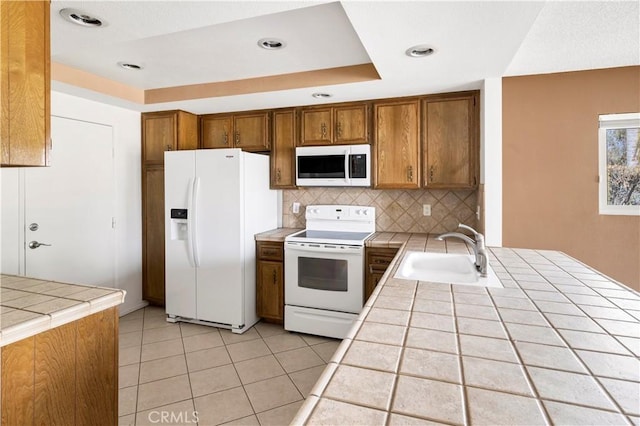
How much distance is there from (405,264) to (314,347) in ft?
4.61

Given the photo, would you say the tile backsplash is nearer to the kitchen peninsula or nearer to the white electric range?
the white electric range

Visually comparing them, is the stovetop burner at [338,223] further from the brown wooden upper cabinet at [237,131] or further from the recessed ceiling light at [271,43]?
the recessed ceiling light at [271,43]

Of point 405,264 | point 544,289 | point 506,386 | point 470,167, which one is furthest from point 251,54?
point 506,386

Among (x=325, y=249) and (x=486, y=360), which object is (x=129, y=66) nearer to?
(x=325, y=249)

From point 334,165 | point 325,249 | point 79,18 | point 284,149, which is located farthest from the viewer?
point 284,149

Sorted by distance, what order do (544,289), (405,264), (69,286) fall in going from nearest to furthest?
1. (544,289)
2. (69,286)
3. (405,264)

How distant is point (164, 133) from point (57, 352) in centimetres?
274

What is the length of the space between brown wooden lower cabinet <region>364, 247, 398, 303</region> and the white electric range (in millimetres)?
57

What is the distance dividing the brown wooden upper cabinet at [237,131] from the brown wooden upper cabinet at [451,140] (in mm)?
1625

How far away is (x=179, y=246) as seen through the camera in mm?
3232

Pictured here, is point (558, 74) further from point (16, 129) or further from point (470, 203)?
point (16, 129)

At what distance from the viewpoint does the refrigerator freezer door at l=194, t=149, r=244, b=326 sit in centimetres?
303

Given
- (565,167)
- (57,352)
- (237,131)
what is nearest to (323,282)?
(237,131)

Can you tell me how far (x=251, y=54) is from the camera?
238 centimetres
